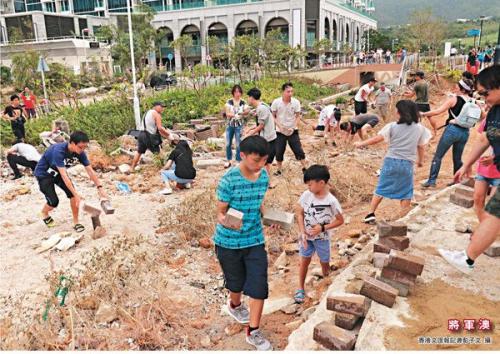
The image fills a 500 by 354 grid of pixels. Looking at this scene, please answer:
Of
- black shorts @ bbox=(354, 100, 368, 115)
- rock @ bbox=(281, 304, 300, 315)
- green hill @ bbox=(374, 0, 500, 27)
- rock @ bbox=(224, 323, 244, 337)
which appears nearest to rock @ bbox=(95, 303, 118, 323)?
rock @ bbox=(224, 323, 244, 337)

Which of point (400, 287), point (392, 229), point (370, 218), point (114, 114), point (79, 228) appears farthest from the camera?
point (114, 114)

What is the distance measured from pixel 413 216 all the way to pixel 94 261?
10.7 ft

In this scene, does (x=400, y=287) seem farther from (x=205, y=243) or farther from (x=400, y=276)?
(x=205, y=243)

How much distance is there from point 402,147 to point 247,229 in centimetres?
224

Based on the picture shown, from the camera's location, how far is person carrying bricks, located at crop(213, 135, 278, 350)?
2.76 m

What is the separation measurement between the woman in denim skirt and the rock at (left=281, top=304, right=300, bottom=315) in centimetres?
166

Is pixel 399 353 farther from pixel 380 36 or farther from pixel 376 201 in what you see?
pixel 380 36

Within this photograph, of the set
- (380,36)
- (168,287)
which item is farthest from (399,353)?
(380,36)

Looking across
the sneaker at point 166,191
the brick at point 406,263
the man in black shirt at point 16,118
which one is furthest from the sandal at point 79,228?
the man in black shirt at point 16,118

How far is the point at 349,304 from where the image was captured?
2.70 m

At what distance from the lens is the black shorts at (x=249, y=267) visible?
9.37 feet

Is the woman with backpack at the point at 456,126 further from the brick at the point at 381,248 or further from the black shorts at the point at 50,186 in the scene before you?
the black shorts at the point at 50,186

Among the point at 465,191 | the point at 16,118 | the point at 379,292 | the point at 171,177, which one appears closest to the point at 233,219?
the point at 379,292

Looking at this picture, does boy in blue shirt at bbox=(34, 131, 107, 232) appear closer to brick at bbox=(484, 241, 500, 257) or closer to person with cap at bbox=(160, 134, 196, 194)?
person with cap at bbox=(160, 134, 196, 194)
